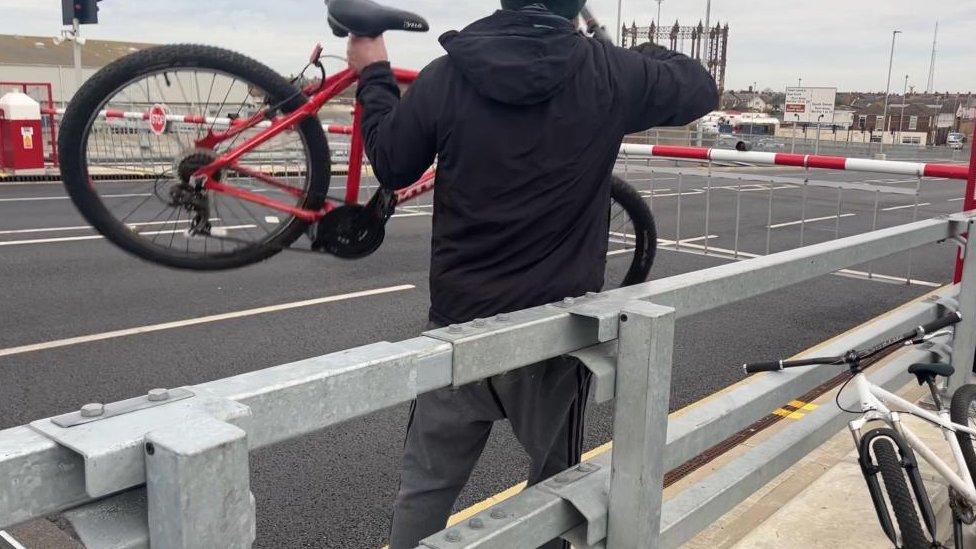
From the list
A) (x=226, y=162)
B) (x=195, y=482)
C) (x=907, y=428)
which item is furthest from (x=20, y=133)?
(x=195, y=482)

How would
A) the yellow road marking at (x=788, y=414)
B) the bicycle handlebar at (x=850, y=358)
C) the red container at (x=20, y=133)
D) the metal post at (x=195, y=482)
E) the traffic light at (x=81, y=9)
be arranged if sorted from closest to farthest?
1. the metal post at (x=195, y=482)
2. the bicycle handlebar at (x=850, y=358)
3. the traffic light at (x=81, y=9)
4. the yellow road marking at (x=788, y=414)
5. the red container at (x=20, y=133)

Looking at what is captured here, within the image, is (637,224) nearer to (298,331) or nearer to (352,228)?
(352,228)

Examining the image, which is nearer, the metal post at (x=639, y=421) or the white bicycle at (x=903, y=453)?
the metal post at (x=639, y=421)

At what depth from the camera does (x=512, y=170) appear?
7.68 ft

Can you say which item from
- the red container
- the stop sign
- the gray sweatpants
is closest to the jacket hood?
the gray sweatpants

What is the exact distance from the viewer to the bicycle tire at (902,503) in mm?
2912

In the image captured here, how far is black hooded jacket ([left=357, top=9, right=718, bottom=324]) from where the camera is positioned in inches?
89.0

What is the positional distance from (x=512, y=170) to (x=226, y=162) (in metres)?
0.91

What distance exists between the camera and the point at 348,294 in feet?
25.8

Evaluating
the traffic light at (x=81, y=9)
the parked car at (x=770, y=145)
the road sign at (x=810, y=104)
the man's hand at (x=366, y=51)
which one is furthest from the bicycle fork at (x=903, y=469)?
the road sign at (x=810, y=104)

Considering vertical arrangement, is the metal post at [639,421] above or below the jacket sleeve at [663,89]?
below

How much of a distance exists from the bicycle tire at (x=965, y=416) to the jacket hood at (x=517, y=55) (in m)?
2.18

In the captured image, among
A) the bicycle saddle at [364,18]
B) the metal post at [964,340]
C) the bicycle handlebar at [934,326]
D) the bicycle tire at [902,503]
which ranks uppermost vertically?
the bicycle saddle at [364,18]

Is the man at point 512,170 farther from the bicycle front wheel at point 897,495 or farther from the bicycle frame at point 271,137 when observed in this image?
the bicycle front wheel at point 897,495
